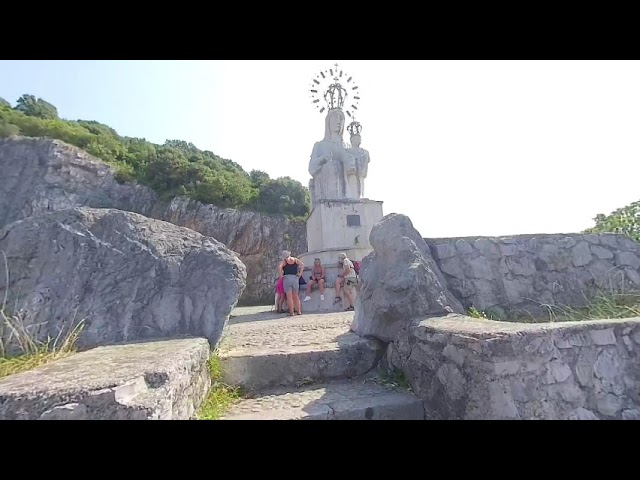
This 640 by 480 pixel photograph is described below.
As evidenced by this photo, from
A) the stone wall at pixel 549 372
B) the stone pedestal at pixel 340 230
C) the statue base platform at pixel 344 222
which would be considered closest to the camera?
the stone wall at pixel 549 372

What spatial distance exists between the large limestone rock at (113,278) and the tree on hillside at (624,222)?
498 cm

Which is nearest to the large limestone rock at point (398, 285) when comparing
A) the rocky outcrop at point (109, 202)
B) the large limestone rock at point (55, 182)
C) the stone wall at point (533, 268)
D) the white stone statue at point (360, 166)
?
the stone wall at point (533, 268)

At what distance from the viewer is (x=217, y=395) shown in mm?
2707

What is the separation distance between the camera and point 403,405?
2551mm

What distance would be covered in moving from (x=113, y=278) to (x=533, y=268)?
452 cm

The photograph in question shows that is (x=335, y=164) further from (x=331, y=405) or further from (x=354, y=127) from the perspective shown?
(x=331, y=405)

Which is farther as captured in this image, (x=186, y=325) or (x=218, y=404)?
(x=186, y=325)

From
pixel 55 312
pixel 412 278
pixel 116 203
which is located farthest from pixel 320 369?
pixel 116 203

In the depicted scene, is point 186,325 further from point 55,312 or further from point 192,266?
point 55,312

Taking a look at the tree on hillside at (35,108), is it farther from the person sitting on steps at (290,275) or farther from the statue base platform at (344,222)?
the person sitting on steps at (290,275)

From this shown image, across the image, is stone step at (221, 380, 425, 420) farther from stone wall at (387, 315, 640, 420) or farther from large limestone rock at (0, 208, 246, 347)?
large limestone rock at (0, 208, 246, 347)

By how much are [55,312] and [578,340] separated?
12.6 feet

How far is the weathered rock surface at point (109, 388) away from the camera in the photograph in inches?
61.4
